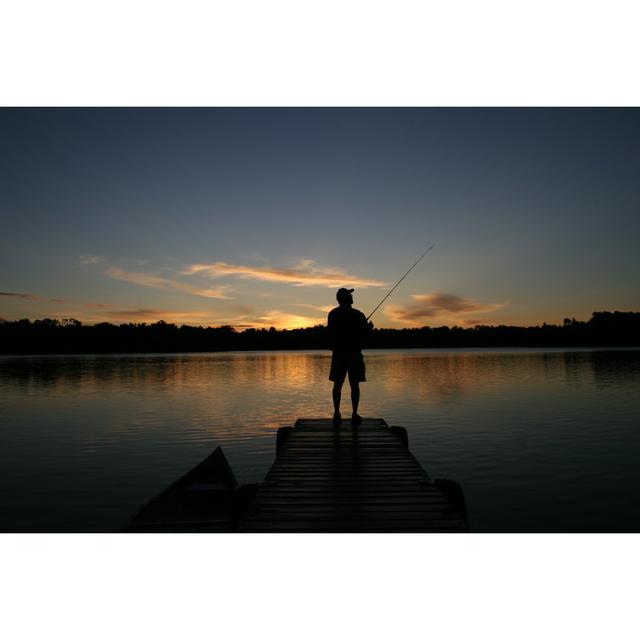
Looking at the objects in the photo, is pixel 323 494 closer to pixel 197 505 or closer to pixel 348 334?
pixel 348 334

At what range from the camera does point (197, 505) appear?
30.6ft

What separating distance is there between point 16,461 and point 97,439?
324 centimetres

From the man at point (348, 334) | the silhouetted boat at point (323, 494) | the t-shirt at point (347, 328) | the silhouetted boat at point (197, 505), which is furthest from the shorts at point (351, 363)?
the silhouetted boat at point (197, 505)

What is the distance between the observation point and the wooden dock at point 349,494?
5.08 meters

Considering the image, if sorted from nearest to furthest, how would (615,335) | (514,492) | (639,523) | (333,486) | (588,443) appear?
1. (333,486)
2. (639,523)
3. (514,492)
4. (588,443)
5. (615,335)

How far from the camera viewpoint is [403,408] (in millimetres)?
24641

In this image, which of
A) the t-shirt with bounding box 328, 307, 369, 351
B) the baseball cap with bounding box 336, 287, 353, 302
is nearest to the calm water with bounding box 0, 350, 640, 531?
the t-shirt with bounding box 328, 307, 369, 351

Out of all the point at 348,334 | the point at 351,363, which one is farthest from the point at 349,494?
the point at 348,334

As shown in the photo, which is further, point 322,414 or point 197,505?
point 322,414

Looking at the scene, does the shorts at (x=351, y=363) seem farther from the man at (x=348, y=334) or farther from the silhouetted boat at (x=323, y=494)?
the silhouetted boat at (x=323, y=494)

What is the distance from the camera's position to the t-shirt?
9.36 meters

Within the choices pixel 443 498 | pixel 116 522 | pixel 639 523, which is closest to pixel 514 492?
pixel 639 523

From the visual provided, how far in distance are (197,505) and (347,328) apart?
4397mm

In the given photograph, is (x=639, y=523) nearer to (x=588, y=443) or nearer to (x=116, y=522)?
(x=588, y=443)
